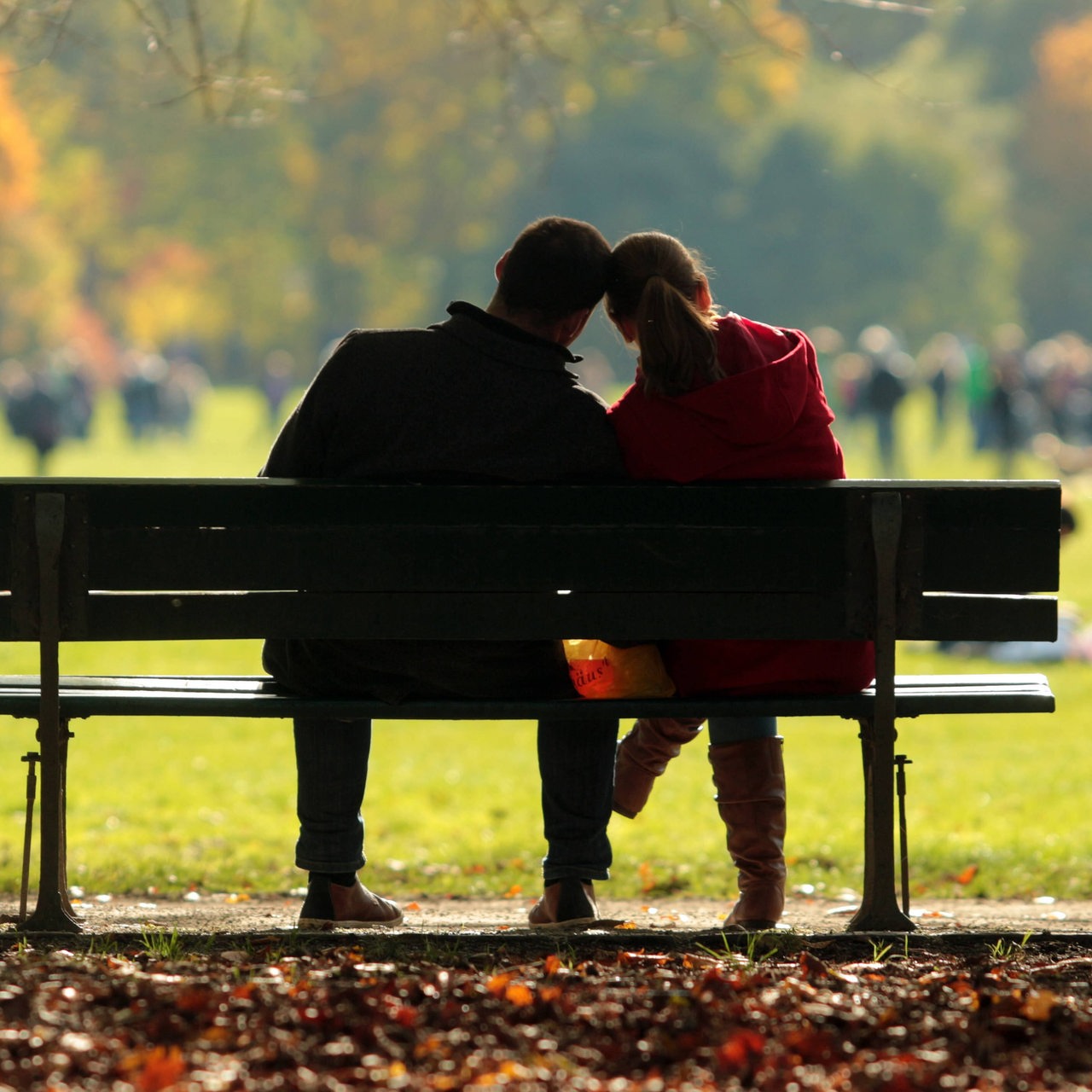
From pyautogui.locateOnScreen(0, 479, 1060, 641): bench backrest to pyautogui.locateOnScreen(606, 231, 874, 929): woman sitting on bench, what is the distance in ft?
0.65

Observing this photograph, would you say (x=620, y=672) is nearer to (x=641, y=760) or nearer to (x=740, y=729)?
(x=740, y=729)

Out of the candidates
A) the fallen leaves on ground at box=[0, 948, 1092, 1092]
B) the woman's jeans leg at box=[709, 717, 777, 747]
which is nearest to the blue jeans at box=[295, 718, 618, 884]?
the woman's jeans leg at box=[709, 717, 777, 747]

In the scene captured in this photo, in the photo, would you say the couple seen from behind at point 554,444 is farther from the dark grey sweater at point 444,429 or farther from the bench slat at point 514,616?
the bench slat at point 514,616

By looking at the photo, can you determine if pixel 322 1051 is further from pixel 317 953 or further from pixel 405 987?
pixel 317 953

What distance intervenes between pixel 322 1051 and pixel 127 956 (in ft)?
2.68

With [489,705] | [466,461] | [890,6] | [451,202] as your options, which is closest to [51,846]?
[489,705]

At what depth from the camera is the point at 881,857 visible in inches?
163

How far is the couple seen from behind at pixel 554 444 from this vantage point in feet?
14.1

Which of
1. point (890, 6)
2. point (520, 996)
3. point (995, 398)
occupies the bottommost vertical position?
point (520, 996)

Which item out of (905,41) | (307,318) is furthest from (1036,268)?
(307,318)

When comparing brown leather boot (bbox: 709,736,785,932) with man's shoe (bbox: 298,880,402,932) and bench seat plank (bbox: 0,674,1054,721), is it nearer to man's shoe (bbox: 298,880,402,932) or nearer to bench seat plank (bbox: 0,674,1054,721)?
bench seat plank (bbox: 0,674,1054,721)

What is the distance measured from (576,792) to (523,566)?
59 centimetres

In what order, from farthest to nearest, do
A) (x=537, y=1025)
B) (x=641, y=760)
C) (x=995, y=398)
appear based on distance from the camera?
(x=995, y=398) < (x=641, y=760) < (x=537, y=1025)

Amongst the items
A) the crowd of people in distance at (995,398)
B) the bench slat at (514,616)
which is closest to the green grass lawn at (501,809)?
the bench slat at (514,616)
